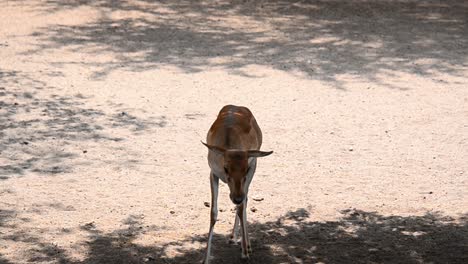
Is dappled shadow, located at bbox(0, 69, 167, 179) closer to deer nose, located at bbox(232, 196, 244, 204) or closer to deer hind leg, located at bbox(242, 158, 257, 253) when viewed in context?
deer hind leg, located at bbox(242, 158, 257, 253)

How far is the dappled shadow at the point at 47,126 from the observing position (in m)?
8.62

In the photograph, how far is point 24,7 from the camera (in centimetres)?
1614

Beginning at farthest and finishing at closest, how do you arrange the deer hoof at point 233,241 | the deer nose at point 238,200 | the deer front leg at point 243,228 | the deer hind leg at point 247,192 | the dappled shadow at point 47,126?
the dappled shadow at point 47,126 < the deer hoof at point 233,241 < the deer front leg at point 243,228 < the deer hind leg at point 247,192 < the deer nose at point 238,200

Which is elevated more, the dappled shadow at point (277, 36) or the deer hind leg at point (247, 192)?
the deer hind leg at point (247, 192)

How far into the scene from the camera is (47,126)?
9.73 metres

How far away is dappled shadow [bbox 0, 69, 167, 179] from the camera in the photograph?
8625 millimetres

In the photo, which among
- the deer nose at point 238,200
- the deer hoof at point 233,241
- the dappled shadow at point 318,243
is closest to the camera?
the deer nose at point 238,200

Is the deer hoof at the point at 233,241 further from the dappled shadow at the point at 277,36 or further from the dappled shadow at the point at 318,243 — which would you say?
the dappled shadow at the point at 277,36

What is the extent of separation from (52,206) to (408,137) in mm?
3911

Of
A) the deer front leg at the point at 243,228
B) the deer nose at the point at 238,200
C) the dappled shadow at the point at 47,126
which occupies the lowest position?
the dappled shadow at the point at 47,126

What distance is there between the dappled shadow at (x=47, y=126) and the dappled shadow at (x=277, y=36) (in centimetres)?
130

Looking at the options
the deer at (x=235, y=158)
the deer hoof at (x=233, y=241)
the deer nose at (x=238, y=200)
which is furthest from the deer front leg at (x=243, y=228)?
the deer nose at (x=238, y=200)

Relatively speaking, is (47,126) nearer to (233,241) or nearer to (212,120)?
(212,120)

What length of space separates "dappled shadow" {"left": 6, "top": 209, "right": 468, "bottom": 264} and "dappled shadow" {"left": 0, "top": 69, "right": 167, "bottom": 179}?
1737mm
